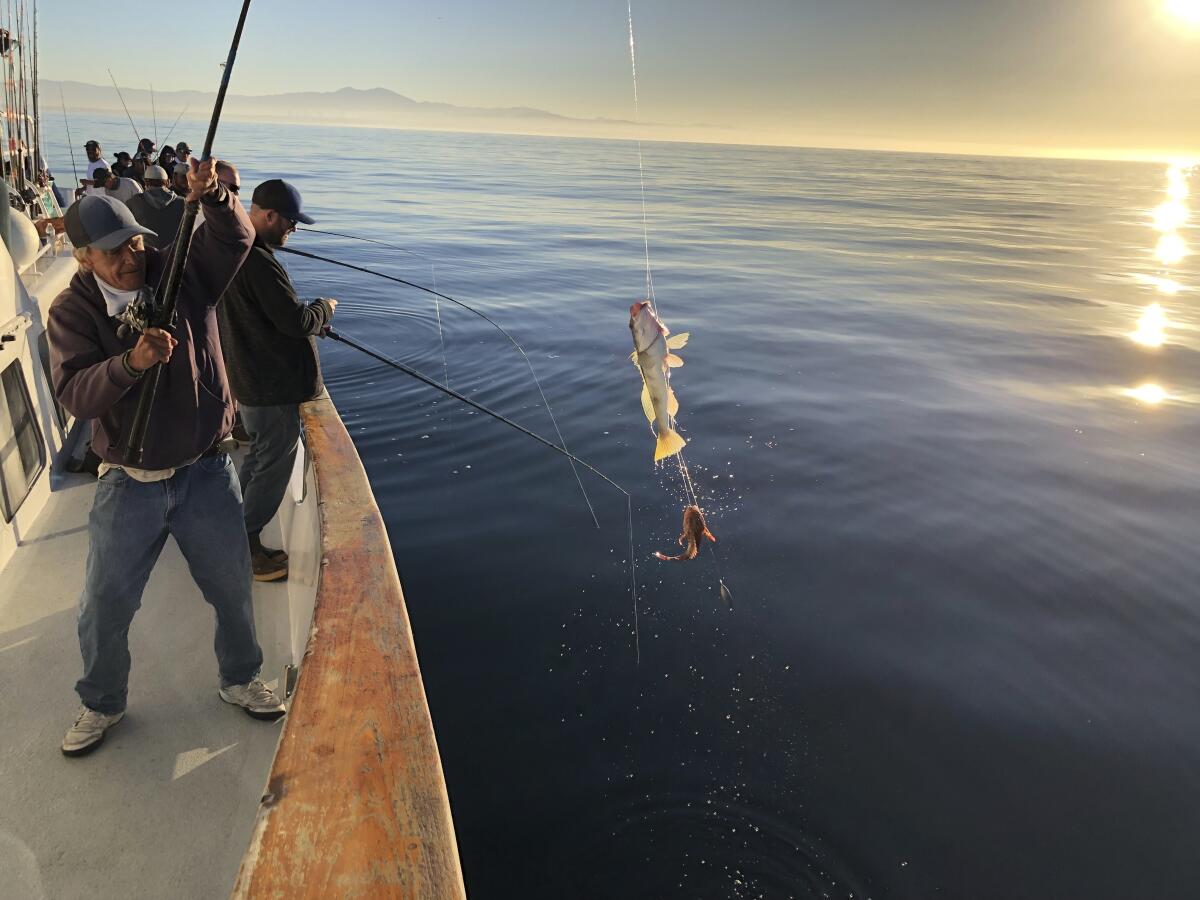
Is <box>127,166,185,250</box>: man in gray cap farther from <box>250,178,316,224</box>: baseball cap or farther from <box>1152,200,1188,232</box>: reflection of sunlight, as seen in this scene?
<box>1152,200,1188,232</box>: reflection of sunlight

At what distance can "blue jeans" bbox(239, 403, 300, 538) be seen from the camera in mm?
4070

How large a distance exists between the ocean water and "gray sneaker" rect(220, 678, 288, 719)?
1234 millimetres

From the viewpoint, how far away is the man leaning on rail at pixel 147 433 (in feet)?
8.09

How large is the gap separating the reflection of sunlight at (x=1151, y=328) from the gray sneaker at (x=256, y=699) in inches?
653

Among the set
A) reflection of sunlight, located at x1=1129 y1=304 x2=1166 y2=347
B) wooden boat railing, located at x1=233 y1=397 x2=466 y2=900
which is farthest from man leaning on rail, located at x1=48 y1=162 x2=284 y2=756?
reflection of sunlight, located at x1=1129 y1=304 x2=1166 y2=347

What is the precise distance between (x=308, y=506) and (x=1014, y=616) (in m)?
5.20

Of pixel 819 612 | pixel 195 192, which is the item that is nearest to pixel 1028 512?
pixel 819 612

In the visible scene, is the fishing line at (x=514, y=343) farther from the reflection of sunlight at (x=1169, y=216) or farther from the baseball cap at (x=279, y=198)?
the reflection of sunlight at (x=1169, y=216)

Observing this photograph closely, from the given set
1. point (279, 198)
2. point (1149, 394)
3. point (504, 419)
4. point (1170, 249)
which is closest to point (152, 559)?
point (504, 419)

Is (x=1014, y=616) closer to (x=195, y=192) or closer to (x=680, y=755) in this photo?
(x=680, y=755)

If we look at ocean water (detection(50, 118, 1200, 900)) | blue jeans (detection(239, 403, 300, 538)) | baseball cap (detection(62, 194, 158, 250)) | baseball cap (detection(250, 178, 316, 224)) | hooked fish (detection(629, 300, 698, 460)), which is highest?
baseball cap (detection(250, 178, 316, 224))

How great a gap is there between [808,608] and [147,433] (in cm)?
455

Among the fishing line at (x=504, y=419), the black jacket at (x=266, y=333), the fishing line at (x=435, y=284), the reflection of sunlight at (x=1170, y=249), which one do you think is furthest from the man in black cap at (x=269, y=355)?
the reflection of sunlight at (x=1170, y=249)

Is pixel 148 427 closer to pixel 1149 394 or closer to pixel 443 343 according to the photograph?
pixel 443 343
